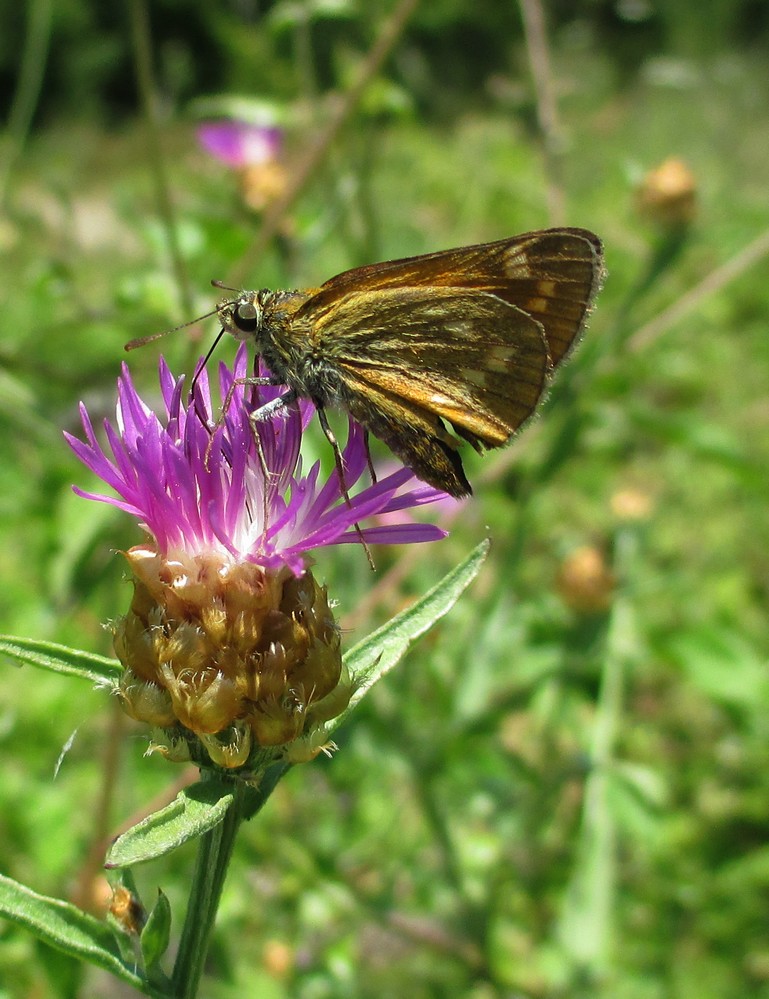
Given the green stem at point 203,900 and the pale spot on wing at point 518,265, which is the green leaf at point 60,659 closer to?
the green stem at point 203,900

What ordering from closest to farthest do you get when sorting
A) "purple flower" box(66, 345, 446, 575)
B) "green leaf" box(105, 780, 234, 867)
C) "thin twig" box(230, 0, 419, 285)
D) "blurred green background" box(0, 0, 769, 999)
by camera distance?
"green leaf" box(105, 780, 234, 867), "purple flower" box(66, 345, 446, 575), "thin twig" box(230, 0, 419, 285), "blurred green background" box(0, 0, 769, 999)

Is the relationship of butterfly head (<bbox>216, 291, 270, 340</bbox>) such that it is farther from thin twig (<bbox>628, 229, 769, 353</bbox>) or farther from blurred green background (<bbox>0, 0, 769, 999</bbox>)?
thin twig (<bbox>628, 229, 769, 353</bbox>)

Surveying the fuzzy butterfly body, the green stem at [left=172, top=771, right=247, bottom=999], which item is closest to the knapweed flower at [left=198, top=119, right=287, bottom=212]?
the fuzzy butterfly body

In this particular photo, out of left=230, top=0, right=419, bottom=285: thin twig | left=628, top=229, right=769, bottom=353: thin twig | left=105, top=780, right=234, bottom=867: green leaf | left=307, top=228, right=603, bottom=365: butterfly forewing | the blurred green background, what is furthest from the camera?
left=628, top=229, right=769, bottom=353: thin twig

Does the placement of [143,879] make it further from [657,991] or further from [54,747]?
[657,991]

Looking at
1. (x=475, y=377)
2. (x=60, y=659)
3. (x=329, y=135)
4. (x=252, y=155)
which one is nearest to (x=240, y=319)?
(x=475, y=377)

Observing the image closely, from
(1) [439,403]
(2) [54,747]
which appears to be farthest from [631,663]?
(2) [54,747]

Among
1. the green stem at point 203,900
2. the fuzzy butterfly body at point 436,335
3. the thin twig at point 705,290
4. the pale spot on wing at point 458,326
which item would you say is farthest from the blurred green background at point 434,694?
the pale spot on wing at point 458,326
